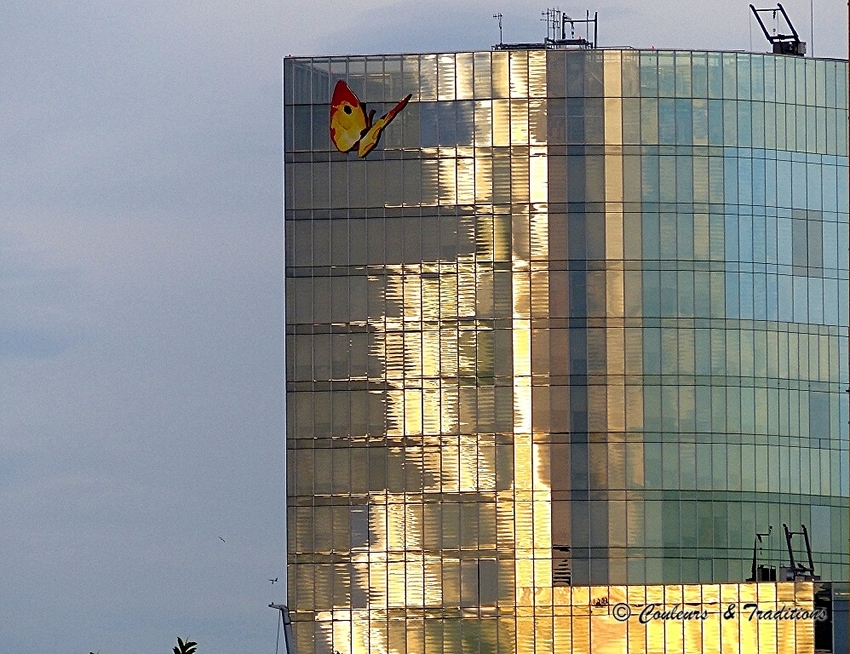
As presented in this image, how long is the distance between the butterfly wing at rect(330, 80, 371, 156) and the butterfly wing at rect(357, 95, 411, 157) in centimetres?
44

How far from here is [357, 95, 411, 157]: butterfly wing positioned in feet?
453

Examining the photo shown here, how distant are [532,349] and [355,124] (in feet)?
66.5

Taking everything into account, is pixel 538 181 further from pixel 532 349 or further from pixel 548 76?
pixel 532 349

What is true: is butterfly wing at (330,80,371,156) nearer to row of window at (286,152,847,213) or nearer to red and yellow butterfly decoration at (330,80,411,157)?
red and yellow butterfly decoration at (330,80,411,157)

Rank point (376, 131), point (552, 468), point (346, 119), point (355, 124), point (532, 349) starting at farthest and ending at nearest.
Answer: point (346, 119)
point (376, 131)
point (355, 124)
point (532, 349)
point (552, 468)

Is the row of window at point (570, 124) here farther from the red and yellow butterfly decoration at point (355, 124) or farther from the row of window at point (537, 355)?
the row of window at point (537, 355)

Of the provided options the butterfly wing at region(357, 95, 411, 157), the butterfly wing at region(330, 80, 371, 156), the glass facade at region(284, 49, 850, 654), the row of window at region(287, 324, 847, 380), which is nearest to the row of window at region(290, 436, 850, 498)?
the glass facade at region(284, 49, 850, 654)

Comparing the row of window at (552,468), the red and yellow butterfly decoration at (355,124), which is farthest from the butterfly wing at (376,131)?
the row of window at (552,468)

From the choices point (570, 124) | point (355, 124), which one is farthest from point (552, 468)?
point (355, 124)

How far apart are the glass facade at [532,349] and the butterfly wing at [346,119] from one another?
68cm

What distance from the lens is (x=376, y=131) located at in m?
138

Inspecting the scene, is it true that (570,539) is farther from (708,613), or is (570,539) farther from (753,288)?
(753,288)

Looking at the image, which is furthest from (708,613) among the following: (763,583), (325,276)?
(325,276)

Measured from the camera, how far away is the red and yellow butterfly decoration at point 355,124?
453 ft
